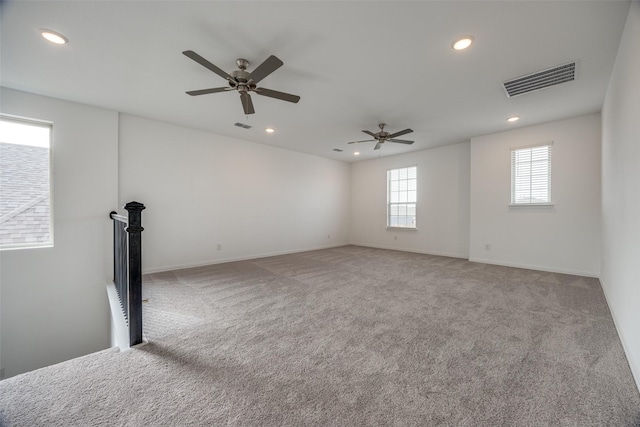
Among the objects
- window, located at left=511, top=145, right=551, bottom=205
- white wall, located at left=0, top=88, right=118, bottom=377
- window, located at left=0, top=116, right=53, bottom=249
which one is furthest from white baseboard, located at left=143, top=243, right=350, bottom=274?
window, located at left=511, top=145, right=551, bottom=205

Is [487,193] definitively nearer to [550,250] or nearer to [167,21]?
[550,250]

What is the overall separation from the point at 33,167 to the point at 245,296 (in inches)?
135

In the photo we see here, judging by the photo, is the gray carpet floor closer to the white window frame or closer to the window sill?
the window sill

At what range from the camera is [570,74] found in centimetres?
271

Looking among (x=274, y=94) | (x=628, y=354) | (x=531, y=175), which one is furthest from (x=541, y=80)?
(x=274, y=94)

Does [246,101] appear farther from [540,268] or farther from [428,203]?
[540,268]

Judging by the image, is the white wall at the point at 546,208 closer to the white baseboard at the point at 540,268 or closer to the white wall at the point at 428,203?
the white baseboard at the point at 540,268

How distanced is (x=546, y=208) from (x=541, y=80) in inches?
98.6

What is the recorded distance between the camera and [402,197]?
6.70 meters

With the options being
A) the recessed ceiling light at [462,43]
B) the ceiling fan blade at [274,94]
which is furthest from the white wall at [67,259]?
the recessed ceiling light at [462,43]

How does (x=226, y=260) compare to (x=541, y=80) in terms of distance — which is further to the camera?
(x=226, y=260)

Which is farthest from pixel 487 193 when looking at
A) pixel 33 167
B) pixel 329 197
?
pixel 33 167

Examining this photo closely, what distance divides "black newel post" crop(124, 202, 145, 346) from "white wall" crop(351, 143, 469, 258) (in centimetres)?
590

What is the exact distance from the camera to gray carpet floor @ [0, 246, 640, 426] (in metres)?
1.29
